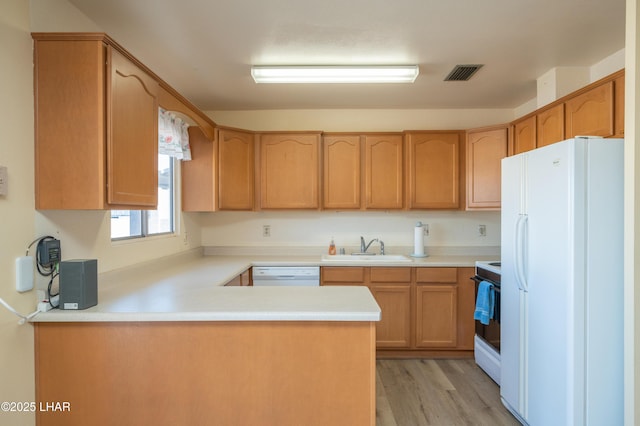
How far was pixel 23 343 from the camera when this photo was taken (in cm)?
141

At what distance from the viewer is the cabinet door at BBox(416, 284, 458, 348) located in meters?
3.09

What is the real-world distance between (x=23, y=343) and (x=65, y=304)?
203 millimetres

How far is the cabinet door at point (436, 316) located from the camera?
3094 mm

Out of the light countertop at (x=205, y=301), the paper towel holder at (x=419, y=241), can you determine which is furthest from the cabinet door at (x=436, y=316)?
the light countertop at (x=205, y=301)

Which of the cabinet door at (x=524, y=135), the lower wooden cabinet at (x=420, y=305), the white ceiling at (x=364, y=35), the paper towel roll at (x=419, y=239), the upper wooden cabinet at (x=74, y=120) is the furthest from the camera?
the paper towel roll at (x=419, y=239)

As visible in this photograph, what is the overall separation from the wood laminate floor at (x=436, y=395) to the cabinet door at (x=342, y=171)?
1.55 meters

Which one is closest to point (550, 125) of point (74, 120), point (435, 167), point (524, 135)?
point (524, 135)

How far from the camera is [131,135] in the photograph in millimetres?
1651

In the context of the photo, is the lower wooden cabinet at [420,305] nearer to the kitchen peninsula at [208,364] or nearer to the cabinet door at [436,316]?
the cabinet door at [436,316]

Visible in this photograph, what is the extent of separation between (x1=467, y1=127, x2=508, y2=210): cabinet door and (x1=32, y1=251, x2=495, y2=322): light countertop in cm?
195

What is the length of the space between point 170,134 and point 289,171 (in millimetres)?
1202

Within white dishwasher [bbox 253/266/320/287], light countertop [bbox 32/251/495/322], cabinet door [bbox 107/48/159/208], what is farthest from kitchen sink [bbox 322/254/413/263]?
cabinet door [bbox 107/48/159/208]

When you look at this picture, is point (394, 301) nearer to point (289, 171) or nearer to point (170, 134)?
point (289, 171)

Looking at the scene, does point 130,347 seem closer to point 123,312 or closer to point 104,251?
point 123,312
